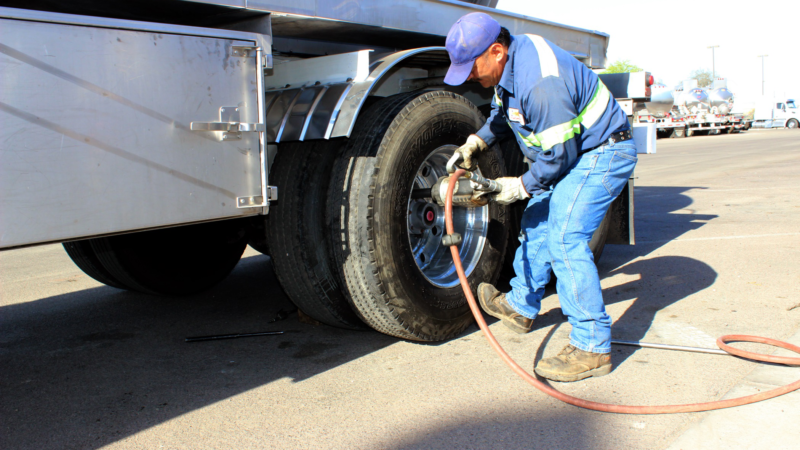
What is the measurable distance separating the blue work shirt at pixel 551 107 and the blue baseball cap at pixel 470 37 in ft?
0.43

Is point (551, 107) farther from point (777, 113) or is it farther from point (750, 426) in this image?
point (777, 113)

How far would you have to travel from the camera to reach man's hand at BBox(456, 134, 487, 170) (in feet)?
10.4

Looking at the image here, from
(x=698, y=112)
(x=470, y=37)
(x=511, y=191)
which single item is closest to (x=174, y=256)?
(x=511, y=191)

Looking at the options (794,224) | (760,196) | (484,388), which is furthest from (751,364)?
(760,196)

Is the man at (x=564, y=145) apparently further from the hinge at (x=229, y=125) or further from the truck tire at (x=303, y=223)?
the hinge at (x=229, y=125)

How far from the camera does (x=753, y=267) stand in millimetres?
4688

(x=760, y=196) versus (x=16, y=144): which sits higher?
(x=16, y=144)

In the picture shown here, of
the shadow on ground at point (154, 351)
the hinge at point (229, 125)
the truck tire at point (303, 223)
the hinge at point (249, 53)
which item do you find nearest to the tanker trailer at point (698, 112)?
the shadow on ground at point (154, 351)

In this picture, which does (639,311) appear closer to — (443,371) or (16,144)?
(443,371)

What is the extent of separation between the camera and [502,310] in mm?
3344

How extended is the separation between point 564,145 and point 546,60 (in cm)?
37

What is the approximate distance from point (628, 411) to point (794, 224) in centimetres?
516

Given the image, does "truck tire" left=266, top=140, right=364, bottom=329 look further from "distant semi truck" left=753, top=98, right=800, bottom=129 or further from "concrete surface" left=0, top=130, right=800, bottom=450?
"distant semi truck" left=753, top=98, right=800, bottom=129

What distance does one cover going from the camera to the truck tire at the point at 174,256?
3.91 m
